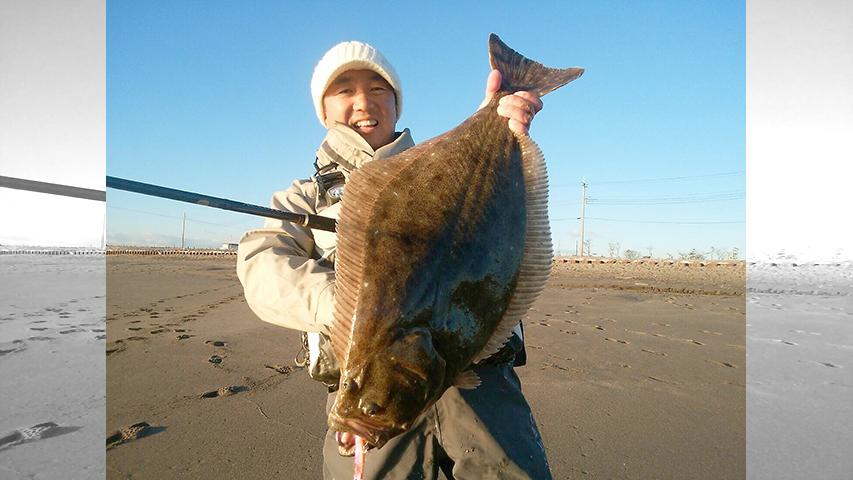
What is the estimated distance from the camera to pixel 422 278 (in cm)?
155

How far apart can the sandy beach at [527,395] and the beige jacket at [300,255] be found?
2.23 meters

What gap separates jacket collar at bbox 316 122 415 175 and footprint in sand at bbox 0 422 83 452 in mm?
3467

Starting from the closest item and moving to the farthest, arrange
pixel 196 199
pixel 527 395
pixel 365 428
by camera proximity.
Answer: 1. pixel 365 428
2. pixel 196 199
3. pixel 527 395

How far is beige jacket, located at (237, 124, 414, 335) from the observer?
1.92 meters

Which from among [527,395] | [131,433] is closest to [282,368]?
[131,433]

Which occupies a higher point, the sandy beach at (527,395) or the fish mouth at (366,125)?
the fish mouth at (366,125)

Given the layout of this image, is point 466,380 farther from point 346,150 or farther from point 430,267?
point 346,150

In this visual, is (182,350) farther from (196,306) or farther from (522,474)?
(522,474)

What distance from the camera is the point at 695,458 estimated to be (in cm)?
417

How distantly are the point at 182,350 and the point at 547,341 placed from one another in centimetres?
526

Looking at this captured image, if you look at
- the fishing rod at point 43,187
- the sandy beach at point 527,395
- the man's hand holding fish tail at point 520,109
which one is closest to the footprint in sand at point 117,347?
the sandy beach at point 527,395

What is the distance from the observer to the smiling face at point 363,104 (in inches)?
116

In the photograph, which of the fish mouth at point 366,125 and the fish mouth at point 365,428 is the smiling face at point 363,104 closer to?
the fish mouth at point 366,125

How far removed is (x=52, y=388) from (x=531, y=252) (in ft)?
18.3
